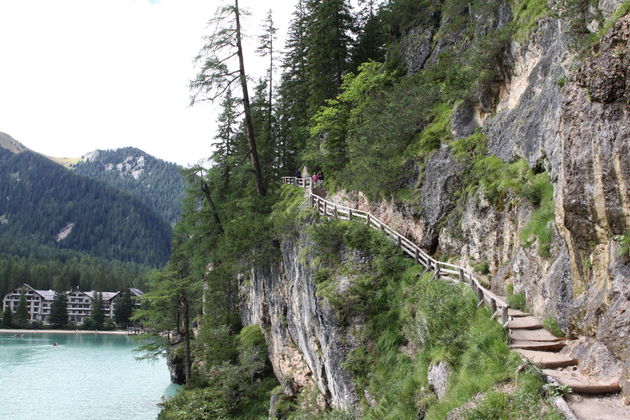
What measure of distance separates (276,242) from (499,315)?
15515 millimetres

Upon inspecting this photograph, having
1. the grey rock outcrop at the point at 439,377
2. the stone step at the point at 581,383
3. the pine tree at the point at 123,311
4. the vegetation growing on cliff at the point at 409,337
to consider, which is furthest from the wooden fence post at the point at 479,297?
the pine tree at the point at 123,311

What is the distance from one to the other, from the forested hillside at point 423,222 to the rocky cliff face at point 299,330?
12 cm

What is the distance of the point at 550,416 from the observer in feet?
21.8

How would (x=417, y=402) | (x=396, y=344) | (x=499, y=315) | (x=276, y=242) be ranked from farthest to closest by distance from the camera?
(x=276, y=242), (x=396, y=344), (x=417, y=402), (x=499, y=315)

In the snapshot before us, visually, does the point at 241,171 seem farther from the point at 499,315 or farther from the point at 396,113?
the point at 499,315

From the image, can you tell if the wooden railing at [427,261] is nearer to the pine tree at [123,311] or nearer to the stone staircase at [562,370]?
the stone staircase at [562,370]

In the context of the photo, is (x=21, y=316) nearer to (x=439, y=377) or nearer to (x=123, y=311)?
(x=123, y=311)

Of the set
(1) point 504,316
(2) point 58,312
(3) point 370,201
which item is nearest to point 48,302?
(2) point 58,312

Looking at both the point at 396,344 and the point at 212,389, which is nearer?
the point at 396,344

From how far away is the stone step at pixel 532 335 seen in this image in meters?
8.98

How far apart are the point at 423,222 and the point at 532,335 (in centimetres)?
719

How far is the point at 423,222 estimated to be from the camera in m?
16.1

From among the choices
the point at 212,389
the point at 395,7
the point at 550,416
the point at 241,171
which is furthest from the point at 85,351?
the point at 550,416

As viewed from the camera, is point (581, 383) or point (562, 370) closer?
point (581, 383)
